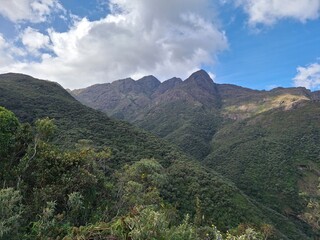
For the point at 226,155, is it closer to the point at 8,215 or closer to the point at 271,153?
the point at 271,153

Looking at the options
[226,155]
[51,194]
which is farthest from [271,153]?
[51,194]

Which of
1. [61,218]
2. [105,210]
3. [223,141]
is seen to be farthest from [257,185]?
[61,218]

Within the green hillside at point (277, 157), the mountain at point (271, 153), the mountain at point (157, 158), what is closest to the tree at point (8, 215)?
the mountain at point (157, 158)

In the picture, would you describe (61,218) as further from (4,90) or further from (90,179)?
(4,90)

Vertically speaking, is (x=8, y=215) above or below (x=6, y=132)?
below

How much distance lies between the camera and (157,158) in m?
89.9

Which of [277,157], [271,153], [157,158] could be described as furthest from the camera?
[271,153]

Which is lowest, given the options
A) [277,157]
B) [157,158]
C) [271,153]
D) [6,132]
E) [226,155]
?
[157,158]

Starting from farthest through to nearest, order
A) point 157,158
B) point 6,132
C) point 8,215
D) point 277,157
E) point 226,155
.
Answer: point 226,155, point 277,157, point 157,158, point 6,132, point 8,215

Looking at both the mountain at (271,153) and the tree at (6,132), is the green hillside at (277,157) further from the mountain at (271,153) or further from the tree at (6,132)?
the tree at (6,132)

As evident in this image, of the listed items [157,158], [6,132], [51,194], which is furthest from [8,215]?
[157,158]

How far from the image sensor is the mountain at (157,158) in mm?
66625

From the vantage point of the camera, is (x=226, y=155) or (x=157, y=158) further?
(x=226, y=155)

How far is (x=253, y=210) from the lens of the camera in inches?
2872
